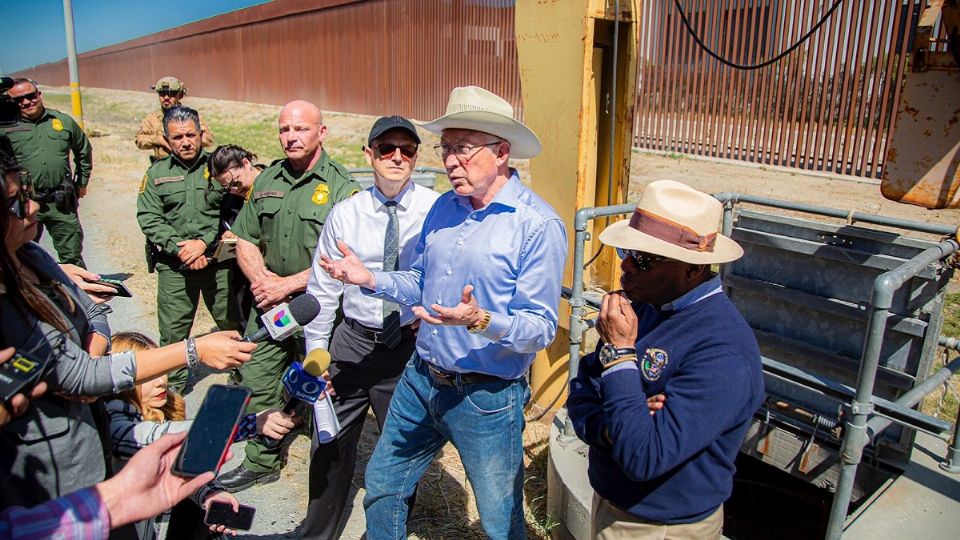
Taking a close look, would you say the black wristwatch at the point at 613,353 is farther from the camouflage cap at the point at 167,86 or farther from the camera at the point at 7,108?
the camera at the point at 7,108

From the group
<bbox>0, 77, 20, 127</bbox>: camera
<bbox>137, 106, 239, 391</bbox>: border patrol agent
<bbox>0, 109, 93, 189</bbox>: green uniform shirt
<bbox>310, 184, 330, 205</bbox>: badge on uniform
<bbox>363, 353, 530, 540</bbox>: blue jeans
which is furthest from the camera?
<bbox>0, 109, 93, 189</bbox>: green uniform shirt

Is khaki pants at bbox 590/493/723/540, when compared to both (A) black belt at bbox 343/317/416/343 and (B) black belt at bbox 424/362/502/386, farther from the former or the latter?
(A) black belt at bbox 343/317/416/343

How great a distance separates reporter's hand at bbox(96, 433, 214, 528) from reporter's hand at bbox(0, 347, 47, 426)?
289 millimetres

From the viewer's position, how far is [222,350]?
2393mm

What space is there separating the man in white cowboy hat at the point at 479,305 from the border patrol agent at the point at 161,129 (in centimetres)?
334

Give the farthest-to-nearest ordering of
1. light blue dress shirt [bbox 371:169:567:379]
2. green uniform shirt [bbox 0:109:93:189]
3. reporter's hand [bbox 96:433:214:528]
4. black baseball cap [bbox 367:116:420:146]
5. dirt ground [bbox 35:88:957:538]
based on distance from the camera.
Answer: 1. green uniform shirt [bbox 0:109:93:189]
2. dirt ground [bbox 35:88:957:538]
3. black baseball cap [bbox 367:116:420:146]
4. light blue dress shirt [bbox 371:169:567:379]
5. reporter's hand [bbox 96:433:214:528]

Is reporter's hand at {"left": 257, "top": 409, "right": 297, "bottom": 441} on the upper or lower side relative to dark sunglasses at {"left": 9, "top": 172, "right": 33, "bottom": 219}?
lower

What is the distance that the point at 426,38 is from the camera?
72.5 ft

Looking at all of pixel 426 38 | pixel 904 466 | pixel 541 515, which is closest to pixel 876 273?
pixel 904 466

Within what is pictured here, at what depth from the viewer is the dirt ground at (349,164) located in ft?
12.7

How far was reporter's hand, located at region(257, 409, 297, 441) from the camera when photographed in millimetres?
→ 2967

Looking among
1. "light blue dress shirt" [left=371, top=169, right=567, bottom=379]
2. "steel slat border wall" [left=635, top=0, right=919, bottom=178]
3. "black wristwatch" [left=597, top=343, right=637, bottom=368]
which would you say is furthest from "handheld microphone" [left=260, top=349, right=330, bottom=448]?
"steel slat border wall" [left=635, top=0, right=919, bottom=178]

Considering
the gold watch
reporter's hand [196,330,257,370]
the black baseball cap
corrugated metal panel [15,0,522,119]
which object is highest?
corrugated metal panel [15,0,522,119]

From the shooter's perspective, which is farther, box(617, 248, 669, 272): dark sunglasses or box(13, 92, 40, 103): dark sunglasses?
box(13, 92, 40, 103): dark sunglasses
